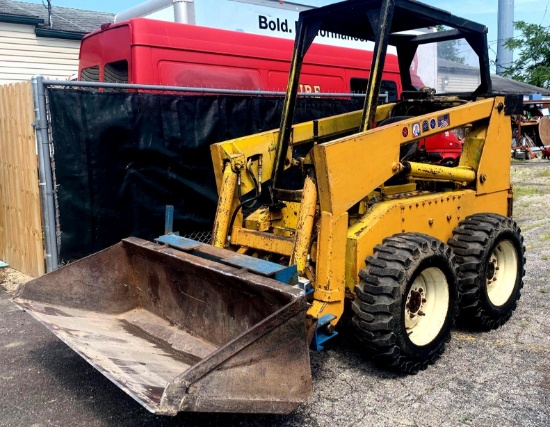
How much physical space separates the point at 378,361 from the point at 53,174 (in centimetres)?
385

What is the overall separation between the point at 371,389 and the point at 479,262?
1.42 metres

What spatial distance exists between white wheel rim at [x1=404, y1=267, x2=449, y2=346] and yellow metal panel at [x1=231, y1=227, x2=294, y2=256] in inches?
38.0

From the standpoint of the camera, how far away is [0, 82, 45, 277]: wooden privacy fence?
6043mm

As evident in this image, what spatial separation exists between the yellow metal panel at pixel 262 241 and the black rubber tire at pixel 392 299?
2.25 feet

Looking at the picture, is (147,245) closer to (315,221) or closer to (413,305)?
(315,221)

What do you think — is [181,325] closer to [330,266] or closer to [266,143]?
[330,266]

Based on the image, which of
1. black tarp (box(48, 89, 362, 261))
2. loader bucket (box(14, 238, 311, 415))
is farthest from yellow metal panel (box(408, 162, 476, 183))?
black tarp (box(48, 89, 362, 261))

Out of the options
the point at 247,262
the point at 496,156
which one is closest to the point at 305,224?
the point at 247,262

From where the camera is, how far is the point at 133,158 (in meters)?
6.33

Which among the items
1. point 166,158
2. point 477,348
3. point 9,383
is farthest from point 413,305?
point 166,158

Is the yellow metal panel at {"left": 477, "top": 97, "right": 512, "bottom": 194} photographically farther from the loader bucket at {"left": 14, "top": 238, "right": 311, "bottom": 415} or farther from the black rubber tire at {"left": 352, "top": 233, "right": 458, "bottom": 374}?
the loader bucket at {"left": 14, "top": 238, "right": 311, "bottom": 415}

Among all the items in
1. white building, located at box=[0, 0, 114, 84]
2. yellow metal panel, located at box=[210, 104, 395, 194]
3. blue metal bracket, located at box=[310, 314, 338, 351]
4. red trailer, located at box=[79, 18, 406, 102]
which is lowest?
blue metal bracket, located at box=[310, 314, 338, 351]

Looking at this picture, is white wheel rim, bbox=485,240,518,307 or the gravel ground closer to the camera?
the gravel ground

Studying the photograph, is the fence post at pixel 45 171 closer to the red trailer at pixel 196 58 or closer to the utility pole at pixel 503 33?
the red trailer at pixel 196 58
